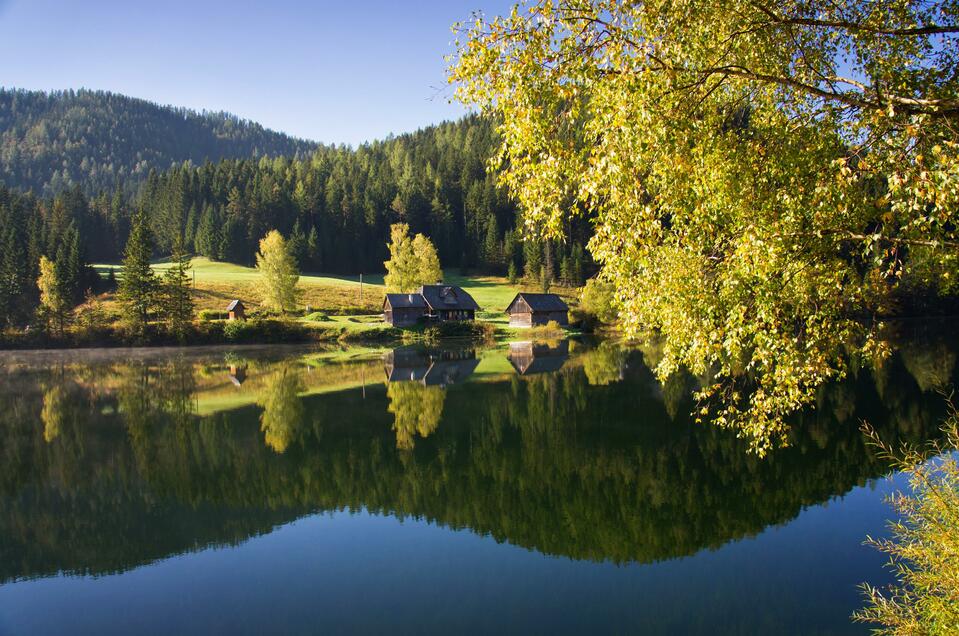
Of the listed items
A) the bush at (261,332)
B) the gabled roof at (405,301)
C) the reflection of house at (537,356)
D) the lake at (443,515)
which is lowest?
the lake at (443,515)

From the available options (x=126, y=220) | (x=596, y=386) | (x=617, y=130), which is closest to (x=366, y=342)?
(x=596, y=386)

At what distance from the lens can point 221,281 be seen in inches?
3816

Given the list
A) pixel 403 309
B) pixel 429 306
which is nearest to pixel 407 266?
pixel 429 306

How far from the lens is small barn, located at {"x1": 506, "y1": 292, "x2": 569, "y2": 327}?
84.1 meters

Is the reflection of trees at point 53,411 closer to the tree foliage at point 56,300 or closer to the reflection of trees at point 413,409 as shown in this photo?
the reflection of trees at point 413,409

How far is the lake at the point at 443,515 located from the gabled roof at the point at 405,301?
49.0 metres

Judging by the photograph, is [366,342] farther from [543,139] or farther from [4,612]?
[543,139]

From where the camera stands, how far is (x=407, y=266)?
89500mm

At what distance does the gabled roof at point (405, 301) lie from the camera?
266ft

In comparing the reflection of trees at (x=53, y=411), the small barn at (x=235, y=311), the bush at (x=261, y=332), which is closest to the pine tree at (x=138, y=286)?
the small barn at (x=235, y=311)

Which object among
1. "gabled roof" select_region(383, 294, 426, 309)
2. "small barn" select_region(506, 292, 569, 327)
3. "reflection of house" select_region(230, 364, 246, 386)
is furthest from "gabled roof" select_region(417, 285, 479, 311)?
"reflection of house" select_region(230, 364, 246, 386)

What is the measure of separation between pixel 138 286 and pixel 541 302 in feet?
165

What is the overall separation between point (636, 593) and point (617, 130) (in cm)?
928

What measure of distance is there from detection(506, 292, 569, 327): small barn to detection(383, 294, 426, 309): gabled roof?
12912 mm
